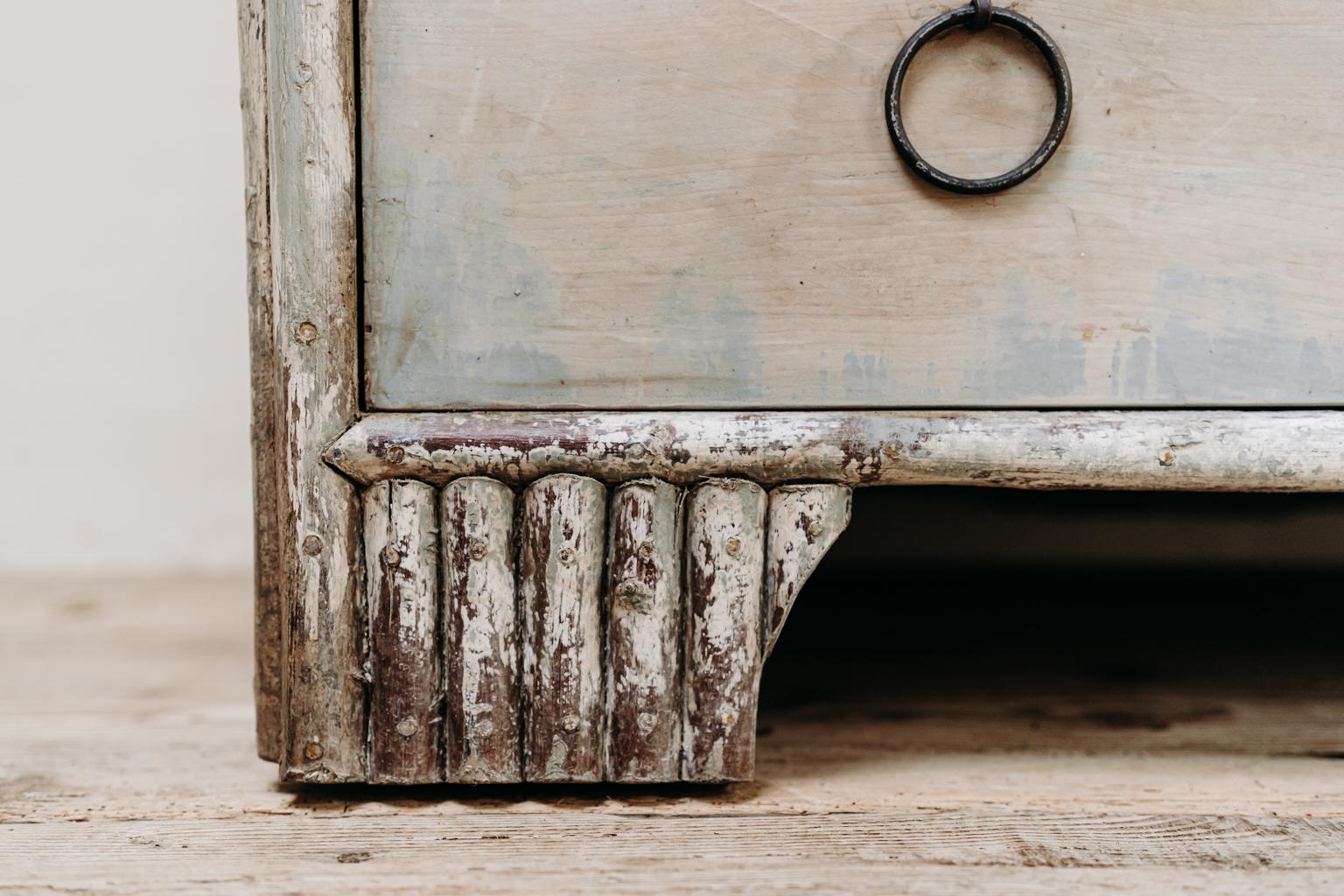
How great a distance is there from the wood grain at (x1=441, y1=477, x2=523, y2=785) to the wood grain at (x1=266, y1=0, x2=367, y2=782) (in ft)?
0.22

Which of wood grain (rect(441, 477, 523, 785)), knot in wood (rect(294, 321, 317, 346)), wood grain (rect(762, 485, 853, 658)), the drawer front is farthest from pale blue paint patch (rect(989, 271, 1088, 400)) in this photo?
knot in wood (rect(294, 321, 317, 346))

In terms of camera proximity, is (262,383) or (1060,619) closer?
(262,383)

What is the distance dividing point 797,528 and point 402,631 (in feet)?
0.92

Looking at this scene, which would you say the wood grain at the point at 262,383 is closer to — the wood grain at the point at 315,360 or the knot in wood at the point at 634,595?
the wood grain at the point at 315,360

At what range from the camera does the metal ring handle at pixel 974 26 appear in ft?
2.09

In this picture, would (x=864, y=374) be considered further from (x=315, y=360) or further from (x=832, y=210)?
(x=315, y=360)

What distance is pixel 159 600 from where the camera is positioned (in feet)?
4.14

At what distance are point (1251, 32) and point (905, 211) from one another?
0.27m

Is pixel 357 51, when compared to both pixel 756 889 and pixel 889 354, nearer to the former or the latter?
pixel 889 354

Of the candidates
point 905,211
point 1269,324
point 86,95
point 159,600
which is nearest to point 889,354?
point 905,211

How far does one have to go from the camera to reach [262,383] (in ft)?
2.23

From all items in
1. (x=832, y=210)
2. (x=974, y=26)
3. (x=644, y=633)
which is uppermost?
(x=974, y=26)

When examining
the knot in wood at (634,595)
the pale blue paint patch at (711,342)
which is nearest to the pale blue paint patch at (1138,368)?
the pale blue paint patch at (711,342)

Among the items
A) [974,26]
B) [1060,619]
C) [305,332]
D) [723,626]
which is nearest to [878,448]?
[723,626]
